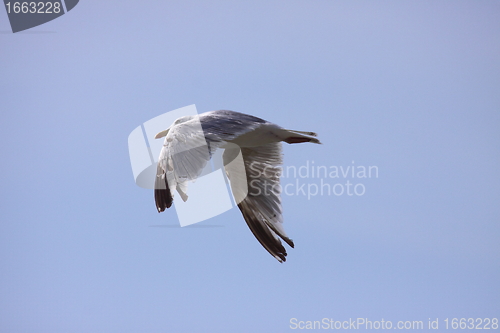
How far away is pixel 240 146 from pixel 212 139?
2237 mm

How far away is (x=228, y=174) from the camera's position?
31.8 ft

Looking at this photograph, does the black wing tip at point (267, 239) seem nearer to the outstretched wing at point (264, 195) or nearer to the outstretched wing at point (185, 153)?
the outstretched wing at point (264, 195)

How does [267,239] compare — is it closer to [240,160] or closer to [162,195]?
[240,160]

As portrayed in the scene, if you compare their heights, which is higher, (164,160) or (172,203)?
(164,160)

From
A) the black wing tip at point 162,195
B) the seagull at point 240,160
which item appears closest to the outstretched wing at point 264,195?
the seagull at point 240,160

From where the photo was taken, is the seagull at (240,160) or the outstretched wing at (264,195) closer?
the seagull at (240,160)

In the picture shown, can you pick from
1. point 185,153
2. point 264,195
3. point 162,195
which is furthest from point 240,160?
point 162,195

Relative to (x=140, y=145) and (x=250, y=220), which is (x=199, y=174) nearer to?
(x=140, y=145)

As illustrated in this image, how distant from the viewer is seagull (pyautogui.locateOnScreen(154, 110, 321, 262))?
21.5ft

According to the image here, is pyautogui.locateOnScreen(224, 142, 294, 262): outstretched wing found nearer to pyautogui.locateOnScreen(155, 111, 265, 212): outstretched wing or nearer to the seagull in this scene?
the seagull

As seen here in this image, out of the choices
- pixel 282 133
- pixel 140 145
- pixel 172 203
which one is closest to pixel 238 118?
pixel 282 133

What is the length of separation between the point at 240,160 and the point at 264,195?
829 mm

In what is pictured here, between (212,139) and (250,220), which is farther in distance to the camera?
(250,220)

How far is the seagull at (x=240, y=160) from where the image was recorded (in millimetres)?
6539
